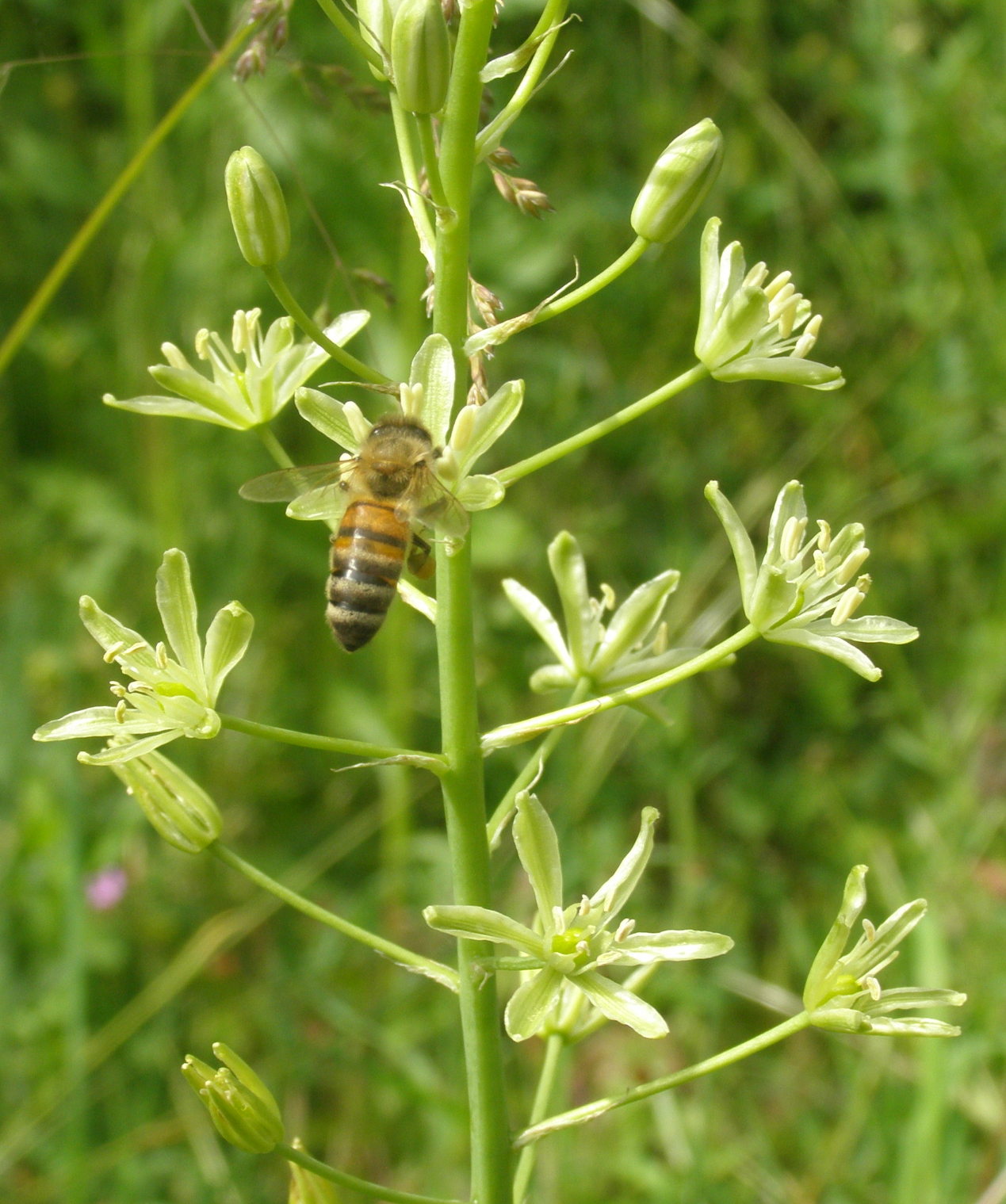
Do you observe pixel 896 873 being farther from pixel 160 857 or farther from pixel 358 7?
pixel 358 7

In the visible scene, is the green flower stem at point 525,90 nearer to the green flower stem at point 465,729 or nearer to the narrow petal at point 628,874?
the green flower stem at point 465,729

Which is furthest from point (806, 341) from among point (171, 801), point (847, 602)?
point (171, 801)

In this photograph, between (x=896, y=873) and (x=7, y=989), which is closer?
(x=7, y=989)

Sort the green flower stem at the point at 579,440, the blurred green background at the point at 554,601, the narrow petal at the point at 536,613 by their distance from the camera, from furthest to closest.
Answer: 1. the blurred green background at the point at 554,601
2. the narrow petal at the point at 536,613
3. the green flower stem at the point at 579,440

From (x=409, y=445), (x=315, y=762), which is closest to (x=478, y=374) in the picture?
(x=409, y=445)

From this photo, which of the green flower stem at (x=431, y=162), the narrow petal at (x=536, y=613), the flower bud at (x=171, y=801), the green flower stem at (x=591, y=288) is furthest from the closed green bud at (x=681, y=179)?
the flower bud at (x=171, y=801)
